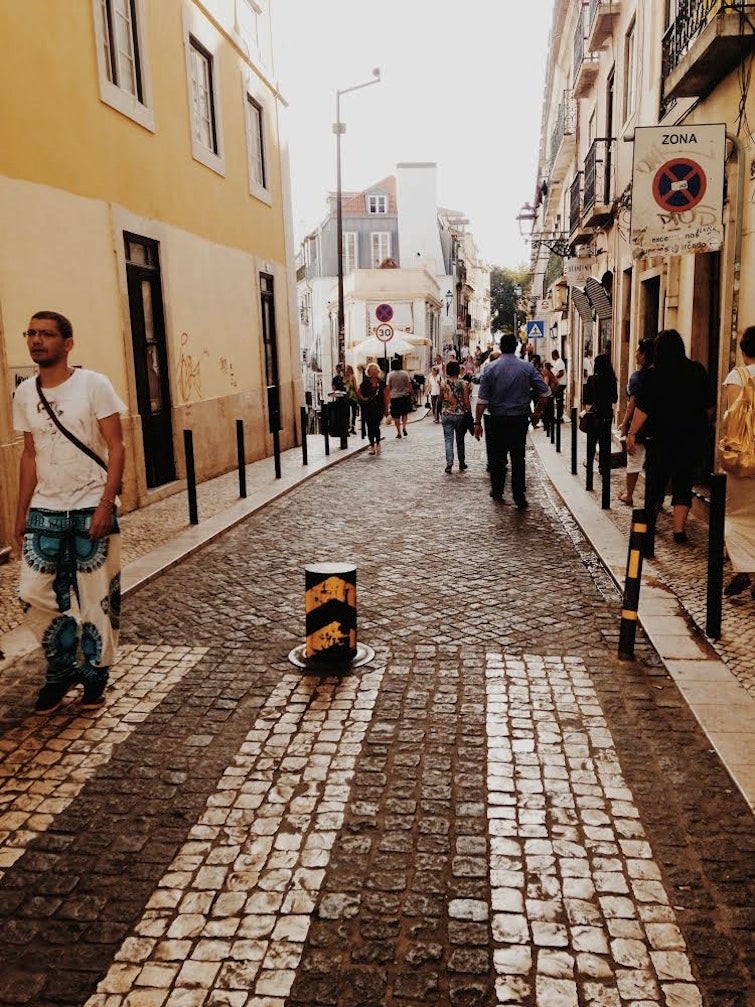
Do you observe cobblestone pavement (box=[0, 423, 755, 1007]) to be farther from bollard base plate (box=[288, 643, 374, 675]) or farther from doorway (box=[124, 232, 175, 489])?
doorway (box=[124, 232, 175, 489])

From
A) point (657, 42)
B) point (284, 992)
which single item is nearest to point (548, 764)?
point (284, 992)

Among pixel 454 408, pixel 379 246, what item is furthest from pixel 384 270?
pixel 454 408

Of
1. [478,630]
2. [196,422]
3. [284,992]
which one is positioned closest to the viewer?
[284,992]

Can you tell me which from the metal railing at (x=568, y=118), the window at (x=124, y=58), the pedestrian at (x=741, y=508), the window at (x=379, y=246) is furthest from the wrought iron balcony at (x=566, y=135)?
the window at (x=379, y=246)

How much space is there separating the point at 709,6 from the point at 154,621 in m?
8.47

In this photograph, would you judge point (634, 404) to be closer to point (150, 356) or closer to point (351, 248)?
point (150, 356)

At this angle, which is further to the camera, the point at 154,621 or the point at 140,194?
the point at 140,194

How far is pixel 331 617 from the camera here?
4949mm

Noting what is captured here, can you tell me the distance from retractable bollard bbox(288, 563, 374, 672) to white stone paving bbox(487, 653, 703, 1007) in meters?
1.01

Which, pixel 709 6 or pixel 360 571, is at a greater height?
pixel 709 6

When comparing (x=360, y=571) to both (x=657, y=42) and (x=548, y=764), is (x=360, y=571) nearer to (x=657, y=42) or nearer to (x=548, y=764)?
(x=548, y=764)

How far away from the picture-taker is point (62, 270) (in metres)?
8.75

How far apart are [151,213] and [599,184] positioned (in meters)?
10.8

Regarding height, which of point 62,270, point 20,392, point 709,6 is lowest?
point 20,392
